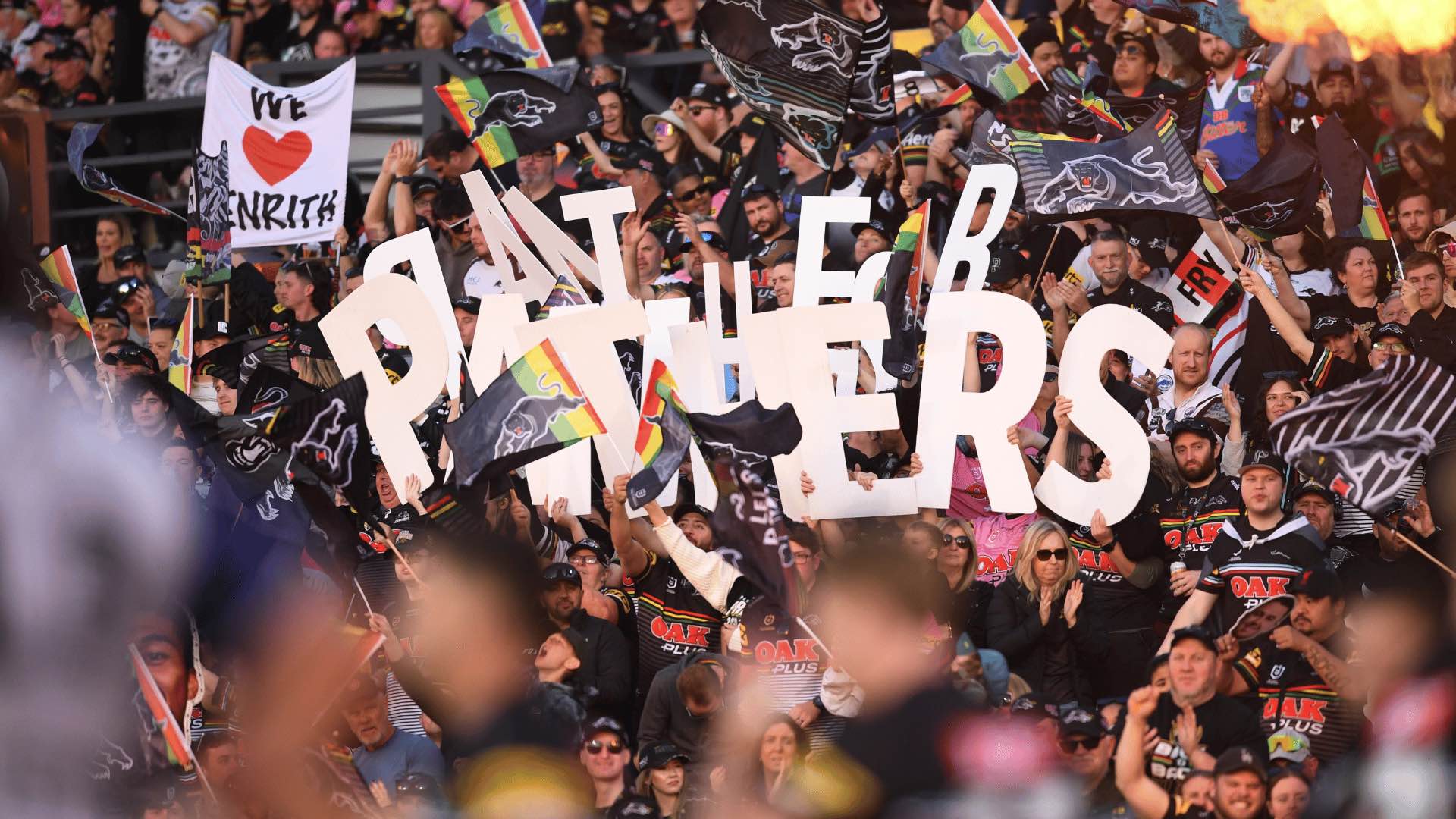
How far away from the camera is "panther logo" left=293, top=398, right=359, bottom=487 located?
10.0m

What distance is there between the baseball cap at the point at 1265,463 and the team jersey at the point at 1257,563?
215 millimetres

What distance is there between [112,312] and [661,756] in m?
5.12

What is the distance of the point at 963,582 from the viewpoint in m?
9.23

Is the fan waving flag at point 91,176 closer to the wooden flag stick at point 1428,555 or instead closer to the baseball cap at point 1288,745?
the baseball cap at point 1288,745

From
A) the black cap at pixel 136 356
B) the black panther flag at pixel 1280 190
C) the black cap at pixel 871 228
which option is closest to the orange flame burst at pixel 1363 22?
the black panther flag at pixel 1280 190

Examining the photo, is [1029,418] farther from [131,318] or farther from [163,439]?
[131,318]

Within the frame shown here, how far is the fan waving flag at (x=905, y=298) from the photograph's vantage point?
33.8ft

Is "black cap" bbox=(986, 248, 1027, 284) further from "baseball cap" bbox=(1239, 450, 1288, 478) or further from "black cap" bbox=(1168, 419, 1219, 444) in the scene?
"baseball cap" bbox=(1239, 450, 1288, 478)

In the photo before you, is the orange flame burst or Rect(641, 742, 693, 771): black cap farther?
the orange flame burst

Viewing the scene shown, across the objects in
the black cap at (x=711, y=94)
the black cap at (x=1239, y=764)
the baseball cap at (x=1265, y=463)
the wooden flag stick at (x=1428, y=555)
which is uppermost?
the wooden flag stick at (x=1428, y=555)

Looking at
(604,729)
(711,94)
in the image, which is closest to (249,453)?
(604,729)

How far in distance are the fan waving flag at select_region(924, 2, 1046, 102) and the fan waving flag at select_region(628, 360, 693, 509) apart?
2507 millimetres

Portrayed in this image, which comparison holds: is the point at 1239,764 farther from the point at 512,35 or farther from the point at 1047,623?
the point at 512,35

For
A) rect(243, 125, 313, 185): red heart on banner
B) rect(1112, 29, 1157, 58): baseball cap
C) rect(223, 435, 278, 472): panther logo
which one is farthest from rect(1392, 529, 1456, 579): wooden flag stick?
rect(243, 125, 313, 185): red heart on banner
